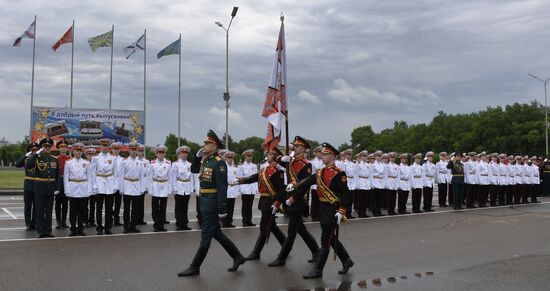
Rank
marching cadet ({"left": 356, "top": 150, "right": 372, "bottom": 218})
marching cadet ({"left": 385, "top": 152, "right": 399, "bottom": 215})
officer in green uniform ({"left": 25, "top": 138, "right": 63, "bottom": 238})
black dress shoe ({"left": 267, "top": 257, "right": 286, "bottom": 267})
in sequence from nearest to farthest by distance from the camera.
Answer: black dress shoe ({"left": 267, "top": 257, "right": 286, "bottom": 267}) → officer in green uniform ({"left": 25, "top": 138, "right": 63, "bottom": 238}) → marching cadet ({"left": 356, "top": 150, "right": 372, "bottom": 218}) → marching cadet ({"left": 385, "top": 152, "right": 399, "bottom": 215})

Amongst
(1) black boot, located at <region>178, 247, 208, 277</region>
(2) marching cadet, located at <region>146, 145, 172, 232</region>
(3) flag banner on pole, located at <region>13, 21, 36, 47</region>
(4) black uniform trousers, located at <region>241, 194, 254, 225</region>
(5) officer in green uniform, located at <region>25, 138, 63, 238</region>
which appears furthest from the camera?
(3) flag banner on pole, located at <region>13, 21, 36, 47</region>

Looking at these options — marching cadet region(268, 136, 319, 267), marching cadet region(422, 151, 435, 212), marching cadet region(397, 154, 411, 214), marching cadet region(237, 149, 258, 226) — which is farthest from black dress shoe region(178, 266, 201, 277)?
marching cadet region(422, 151, 435, 212)

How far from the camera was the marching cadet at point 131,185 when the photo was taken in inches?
476

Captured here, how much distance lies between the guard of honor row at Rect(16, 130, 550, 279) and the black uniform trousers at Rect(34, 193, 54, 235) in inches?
0.8

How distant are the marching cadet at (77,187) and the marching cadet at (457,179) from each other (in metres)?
11.7

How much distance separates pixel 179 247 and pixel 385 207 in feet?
30.5

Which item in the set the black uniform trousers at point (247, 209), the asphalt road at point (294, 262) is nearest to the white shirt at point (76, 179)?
the asphalt road at point (294, 262)

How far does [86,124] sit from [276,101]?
2594cm

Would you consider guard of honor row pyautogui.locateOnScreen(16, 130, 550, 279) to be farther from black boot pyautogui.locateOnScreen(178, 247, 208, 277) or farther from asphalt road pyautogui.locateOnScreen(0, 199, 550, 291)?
asphalt road pyautogui.locateOnScreen(0, 199, 550, 291)

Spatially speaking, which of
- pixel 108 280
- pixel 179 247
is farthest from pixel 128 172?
pixel 108 280

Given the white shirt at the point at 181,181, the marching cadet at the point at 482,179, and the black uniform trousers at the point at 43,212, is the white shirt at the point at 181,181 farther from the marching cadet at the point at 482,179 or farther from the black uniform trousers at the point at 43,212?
the marching cadet at the point at 482,179

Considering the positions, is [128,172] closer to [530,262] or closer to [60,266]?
[60,266]

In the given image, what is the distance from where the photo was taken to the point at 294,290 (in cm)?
687

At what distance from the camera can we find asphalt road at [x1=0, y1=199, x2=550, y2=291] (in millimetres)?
7145
